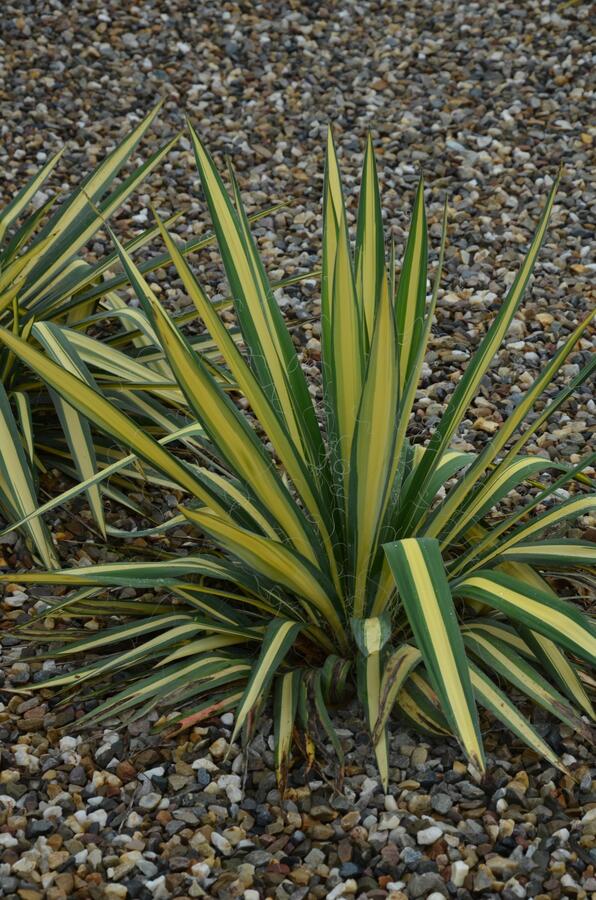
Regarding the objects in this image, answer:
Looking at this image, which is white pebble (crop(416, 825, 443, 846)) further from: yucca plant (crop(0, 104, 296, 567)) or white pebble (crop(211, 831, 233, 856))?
yucca plant (crop(0, 104, 296, 567))

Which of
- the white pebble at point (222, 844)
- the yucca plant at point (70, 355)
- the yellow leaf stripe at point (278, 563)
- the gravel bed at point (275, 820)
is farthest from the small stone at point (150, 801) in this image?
the yucca plant at point (70, 355)

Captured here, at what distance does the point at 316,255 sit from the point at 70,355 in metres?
1.28

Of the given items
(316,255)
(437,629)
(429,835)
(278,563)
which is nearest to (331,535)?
(278,563)

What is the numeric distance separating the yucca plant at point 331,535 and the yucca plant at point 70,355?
0.33m

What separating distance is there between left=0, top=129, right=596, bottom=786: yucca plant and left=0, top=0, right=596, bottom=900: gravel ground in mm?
104

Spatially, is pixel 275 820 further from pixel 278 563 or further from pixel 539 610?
pixel 539 610

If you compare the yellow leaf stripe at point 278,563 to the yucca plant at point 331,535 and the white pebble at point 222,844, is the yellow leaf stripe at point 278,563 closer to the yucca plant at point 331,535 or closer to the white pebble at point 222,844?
the yucca plant at point 331,535

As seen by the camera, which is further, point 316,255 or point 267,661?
point 316,255

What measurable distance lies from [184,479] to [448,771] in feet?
2.15

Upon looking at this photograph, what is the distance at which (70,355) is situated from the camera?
2312mm

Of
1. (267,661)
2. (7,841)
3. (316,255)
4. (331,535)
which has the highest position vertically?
(316,255)

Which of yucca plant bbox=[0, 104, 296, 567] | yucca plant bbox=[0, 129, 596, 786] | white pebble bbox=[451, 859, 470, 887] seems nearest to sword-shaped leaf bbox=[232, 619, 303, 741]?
yucca plant bbox=[0, 129, 596, 786]

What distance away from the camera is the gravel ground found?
5.69ft

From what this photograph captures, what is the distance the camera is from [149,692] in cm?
189
